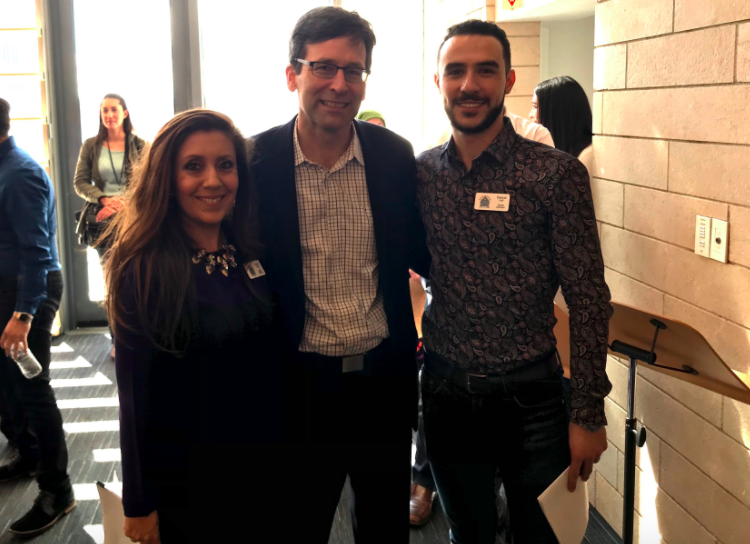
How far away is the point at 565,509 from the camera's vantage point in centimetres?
154

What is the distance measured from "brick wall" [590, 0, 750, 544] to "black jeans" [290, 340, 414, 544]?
0.84 meters

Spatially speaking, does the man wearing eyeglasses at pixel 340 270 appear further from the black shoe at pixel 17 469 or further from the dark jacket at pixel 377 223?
the black shoe at pixel 17 469

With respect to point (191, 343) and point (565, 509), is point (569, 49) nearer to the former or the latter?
point (565, 509)

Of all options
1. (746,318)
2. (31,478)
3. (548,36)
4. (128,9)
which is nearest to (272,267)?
(746,318)

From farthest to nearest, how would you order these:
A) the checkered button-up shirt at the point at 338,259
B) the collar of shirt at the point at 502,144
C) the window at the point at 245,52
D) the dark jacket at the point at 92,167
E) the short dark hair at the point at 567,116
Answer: the window at the point at 245,52 → the dark jacket at the point at 92,167 → the short dark hair at the point at 567,116 → the checkered button-up shirt at the point at 338,259 → the collar of shirt at the point at 502,144

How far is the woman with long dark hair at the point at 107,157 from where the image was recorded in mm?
4379

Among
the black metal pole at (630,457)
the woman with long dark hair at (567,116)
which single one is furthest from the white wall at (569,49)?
the black metal pole at (630,457)

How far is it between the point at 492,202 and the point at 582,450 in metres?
0.60

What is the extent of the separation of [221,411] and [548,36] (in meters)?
3.21

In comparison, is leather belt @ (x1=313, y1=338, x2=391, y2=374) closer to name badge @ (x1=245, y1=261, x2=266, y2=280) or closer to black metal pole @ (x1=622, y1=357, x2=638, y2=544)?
name badge @ (x1=245, y1=261, x2=266, y2=280)

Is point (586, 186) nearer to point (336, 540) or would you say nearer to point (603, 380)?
point (603, 380)

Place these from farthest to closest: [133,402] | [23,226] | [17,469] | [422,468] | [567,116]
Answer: [17,469]
[567,116]
[422,468]
[23,226]
[133,402]

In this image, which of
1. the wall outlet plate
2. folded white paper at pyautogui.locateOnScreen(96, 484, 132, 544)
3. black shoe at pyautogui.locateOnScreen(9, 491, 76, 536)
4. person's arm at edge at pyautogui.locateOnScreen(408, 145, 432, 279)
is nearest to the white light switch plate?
the wall outlet plate

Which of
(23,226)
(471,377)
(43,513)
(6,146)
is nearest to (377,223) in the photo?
(471,377)
